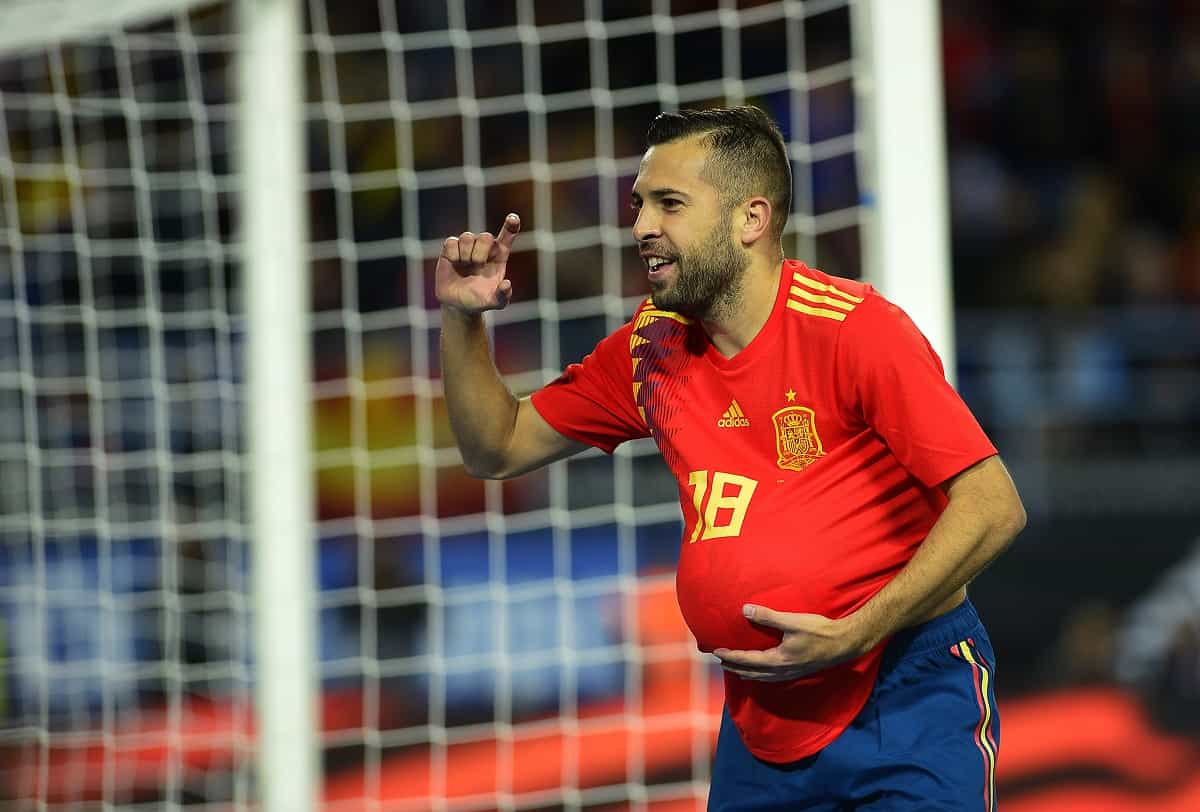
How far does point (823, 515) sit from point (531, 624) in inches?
126

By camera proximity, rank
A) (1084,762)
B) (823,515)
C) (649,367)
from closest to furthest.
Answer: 1. (823,515)
2. (649,367)
3. (1084,762)

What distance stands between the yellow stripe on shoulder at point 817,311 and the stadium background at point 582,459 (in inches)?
71.3

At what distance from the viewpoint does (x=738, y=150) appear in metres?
2.56

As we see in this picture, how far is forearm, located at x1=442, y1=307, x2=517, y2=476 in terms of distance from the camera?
2.83 meters

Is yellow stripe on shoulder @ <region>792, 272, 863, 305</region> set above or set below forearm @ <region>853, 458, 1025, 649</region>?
above

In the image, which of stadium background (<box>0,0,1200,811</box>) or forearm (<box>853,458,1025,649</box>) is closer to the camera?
forearm (<box>853,458,1025,649</box>)

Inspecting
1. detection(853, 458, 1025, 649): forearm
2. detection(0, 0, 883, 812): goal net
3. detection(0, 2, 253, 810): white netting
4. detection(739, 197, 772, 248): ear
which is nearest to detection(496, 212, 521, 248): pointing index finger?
detection(739, 197, 772, 248): ear

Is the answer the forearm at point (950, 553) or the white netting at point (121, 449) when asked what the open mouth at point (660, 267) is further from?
the white netting at point (121, 449)

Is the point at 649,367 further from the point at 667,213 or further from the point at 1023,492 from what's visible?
the point at 1023,492

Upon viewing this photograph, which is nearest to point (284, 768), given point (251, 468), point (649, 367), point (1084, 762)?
point (251, 468)

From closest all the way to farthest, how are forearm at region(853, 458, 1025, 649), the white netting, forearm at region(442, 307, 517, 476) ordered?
forearm at region(853, 458, 1025, 649), forearm at region(442, 307, 517, 476), the white netting

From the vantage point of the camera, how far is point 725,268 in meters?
2.54

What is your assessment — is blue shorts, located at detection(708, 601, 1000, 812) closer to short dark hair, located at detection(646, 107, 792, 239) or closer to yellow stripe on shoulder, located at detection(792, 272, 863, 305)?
yellow stripe on shoulder, located at detection(792, 272, 863, 305)

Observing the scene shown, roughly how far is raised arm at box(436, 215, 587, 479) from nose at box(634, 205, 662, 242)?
24 cm
